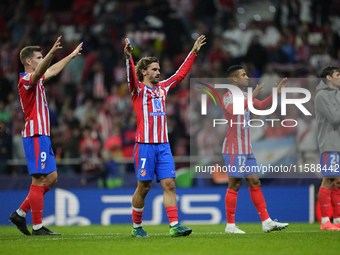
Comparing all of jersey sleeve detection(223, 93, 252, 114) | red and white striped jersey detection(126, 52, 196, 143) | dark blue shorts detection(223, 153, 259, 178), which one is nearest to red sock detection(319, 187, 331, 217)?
dark blue shorts detection(223, 153, 259, 178)

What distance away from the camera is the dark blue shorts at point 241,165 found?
23.2 ft

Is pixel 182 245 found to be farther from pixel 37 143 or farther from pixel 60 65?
pixel 60 65

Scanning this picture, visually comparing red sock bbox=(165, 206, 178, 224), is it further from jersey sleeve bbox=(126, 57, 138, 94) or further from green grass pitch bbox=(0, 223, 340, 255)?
jersey sleeve bbox=(126, 57, 138, 94)

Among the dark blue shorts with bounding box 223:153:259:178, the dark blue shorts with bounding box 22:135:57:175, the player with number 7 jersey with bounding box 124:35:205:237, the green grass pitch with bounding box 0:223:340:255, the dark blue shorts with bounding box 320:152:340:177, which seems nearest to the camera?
the green grass pitch with bounding box 0:223:340:255

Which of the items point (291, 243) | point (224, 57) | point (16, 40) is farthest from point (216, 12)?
point (291, 243)

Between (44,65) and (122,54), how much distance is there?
31.1 ft

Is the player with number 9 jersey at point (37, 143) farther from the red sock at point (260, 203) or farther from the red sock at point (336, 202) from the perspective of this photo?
the red sock at point (336, 202)

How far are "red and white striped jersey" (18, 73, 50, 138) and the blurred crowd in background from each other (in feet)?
15.7

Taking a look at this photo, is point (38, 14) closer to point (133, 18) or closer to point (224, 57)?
point (133, 18)

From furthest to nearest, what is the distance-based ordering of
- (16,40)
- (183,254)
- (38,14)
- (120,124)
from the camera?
1. (38,14)
2. (16,40)
3. (120,124)
4. (183,254)

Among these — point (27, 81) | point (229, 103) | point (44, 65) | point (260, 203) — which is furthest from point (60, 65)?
point (260, 203)

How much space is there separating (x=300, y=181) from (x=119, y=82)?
6.25 m

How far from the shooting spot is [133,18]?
16.8 m

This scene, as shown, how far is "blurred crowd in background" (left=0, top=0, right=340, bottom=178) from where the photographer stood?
12969mm
